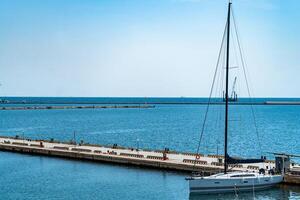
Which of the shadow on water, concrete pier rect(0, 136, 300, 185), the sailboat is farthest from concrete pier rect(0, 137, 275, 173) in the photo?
the shadow on water

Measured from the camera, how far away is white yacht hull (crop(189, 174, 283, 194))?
46.6 metres

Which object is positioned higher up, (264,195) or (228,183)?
(228,183)

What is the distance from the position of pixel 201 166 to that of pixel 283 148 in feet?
137

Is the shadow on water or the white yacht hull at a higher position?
the white yacht hull

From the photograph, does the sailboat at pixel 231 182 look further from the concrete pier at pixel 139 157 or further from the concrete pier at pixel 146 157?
the concrete pier at pixel 139 157

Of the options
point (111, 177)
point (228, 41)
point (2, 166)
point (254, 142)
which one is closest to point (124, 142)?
point (254, 142)

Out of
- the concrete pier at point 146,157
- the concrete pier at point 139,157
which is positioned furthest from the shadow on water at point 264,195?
the concrete pier at point 139,157

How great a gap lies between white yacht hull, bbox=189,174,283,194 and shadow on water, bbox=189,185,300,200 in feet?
1.38

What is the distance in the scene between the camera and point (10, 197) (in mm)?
46781

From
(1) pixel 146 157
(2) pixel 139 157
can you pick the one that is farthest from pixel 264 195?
(2) pixel 139 157

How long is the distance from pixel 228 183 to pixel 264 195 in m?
3.51

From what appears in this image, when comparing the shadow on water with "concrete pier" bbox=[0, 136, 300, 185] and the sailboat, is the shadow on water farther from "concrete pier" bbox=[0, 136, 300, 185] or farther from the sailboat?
"concrete pier" bbox=[0, 136, 300, 185]

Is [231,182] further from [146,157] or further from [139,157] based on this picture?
[139,157]

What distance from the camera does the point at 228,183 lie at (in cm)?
4712
